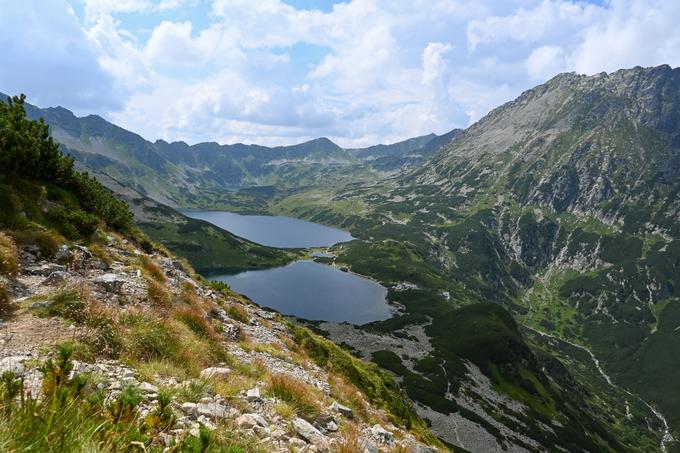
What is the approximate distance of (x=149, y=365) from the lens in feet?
31.6

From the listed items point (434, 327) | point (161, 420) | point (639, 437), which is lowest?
point (639, 437)

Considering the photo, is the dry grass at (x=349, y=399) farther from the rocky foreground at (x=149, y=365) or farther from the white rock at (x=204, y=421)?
the white rock at (x=204, y=421)

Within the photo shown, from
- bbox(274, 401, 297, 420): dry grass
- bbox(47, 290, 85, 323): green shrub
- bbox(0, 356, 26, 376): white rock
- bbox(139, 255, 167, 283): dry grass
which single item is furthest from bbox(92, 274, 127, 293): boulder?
bbox(274, 401, 297, 420): dry grass

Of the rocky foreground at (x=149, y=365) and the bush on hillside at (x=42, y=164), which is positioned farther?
the bush on hillside at (x=42, y=164)

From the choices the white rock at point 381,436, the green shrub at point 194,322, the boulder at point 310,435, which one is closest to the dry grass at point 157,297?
the green shrub at point 194,322

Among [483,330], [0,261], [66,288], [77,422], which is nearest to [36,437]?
[77,422]

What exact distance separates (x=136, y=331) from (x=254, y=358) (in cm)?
739

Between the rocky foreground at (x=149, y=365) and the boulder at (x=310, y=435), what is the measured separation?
0.11ft

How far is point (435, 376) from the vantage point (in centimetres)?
13062

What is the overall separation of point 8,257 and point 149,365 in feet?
23.3

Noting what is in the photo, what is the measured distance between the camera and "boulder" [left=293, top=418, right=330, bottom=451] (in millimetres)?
8886

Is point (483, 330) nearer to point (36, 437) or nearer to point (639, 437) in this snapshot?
point (639, 437)

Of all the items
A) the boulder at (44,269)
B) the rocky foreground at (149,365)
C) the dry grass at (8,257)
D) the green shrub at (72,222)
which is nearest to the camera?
the rocky foreground at (149,365)

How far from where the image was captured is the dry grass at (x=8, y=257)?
12.1 metres
